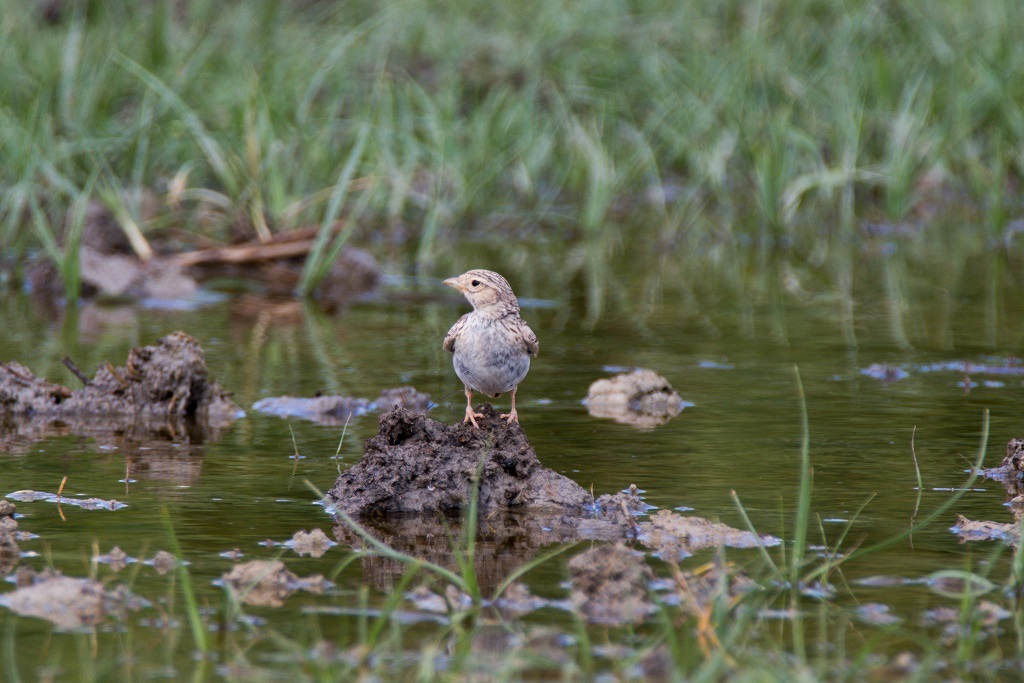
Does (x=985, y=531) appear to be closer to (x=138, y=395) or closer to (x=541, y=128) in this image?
(x=138, y=395)

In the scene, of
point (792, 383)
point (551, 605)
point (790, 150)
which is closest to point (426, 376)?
point (792, 383)

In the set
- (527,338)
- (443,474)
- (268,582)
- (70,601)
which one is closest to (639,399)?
Answer: (527,338)

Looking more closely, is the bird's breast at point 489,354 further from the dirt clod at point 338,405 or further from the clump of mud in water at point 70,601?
the clump of mud in water at point 70,601

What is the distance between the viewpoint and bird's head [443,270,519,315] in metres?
5.63

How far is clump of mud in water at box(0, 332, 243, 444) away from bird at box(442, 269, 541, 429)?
4.60ft

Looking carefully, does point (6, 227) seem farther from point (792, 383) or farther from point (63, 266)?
point (792, 383)

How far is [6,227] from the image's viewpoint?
34.8 feet

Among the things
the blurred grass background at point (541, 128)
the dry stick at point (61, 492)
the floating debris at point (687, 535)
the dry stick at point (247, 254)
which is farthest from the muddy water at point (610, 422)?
the blurred grass background at point (541, 128)

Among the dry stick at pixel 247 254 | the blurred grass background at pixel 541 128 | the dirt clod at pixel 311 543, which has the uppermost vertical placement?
the blurred grass background at pixel 541 128

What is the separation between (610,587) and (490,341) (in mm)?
1647

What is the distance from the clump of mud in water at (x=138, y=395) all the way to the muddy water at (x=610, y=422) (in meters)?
0.30

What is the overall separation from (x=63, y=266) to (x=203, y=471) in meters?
4.55

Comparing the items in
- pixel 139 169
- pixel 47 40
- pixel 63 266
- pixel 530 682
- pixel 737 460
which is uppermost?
pixel 47 40

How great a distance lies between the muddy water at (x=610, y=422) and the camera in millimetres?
4578
